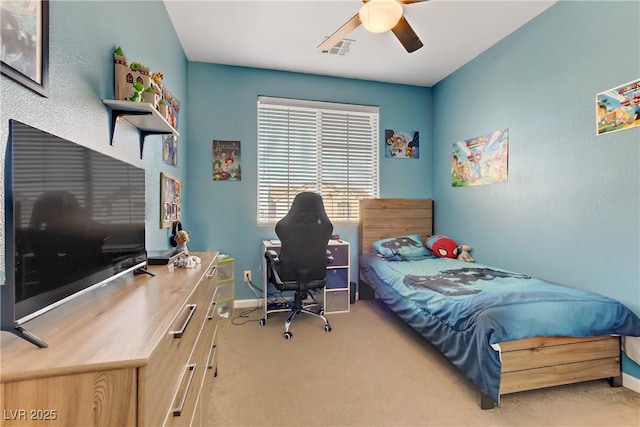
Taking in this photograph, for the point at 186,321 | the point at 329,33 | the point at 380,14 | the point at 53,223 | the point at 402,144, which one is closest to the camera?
the point at 53,223

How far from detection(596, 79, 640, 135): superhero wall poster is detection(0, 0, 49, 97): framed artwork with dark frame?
306cm

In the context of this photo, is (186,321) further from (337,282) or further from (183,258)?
(337,282)

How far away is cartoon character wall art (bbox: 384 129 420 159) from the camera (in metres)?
3.83

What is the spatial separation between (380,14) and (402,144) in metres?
2.19

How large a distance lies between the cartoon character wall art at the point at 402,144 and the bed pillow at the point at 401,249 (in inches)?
45.2

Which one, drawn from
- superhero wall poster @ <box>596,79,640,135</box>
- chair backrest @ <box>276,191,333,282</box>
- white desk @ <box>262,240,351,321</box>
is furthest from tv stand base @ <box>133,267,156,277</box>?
superhero wall poster @ <box>596,79,640,135</box>

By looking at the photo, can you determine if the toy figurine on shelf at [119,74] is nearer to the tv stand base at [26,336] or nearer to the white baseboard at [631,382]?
the tv stand base at [26,336]

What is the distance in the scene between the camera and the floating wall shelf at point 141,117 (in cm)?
136

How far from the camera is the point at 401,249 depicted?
3369 mm

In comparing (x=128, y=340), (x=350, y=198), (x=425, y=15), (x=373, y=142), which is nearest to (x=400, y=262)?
(x=350, y=198)

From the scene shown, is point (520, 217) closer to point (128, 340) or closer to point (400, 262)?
point (400, 262)

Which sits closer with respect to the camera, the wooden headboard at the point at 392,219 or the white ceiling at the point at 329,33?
the white ceiling at the point at 329,33

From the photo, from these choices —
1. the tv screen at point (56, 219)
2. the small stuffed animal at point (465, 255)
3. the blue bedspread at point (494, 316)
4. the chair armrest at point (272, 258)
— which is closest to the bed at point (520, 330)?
the blue bedspread at point (494, 316)

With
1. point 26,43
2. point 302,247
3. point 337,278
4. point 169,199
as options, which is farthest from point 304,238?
point 26,43
